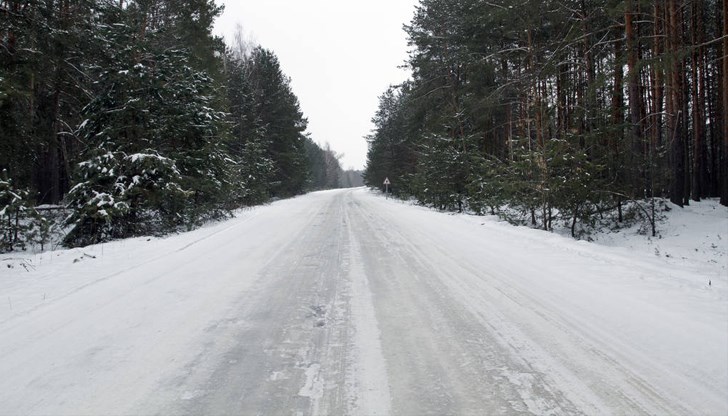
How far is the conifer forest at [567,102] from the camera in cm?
1135

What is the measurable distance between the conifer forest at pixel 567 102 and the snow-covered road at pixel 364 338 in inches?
220

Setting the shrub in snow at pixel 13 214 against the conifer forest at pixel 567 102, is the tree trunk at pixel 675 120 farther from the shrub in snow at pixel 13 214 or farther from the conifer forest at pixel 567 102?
the shrub in snow at pixel 13 214

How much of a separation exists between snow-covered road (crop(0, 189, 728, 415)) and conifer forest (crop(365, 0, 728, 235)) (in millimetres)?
5587

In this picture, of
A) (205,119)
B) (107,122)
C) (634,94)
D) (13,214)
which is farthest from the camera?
(205,119)

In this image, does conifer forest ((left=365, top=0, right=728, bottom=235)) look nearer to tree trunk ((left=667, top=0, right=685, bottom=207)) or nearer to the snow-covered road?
tree trunk ((left=667, top=0, right=685, bottom=207))

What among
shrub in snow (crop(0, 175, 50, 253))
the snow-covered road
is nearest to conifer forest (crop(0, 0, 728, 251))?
shrub in snow (crop(0, 175, 50, 253))

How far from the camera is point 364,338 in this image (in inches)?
142

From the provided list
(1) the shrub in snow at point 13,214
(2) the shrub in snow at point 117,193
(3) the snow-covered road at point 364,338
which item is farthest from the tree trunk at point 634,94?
(1) the shrub in snow at point 13,214

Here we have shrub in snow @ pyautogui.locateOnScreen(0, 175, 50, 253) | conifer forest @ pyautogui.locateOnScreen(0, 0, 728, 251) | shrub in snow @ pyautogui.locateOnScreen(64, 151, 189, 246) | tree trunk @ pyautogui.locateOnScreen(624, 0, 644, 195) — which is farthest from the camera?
tree trunk @ pyautogui.locateOnScreen(624, 0, 644, 195)

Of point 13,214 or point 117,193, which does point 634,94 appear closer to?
point 117,193

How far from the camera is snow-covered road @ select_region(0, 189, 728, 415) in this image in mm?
2598

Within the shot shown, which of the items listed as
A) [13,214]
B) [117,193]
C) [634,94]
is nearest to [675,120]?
[634,94]

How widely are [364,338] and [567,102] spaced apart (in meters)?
21.9

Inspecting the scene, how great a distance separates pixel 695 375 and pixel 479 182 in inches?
558
